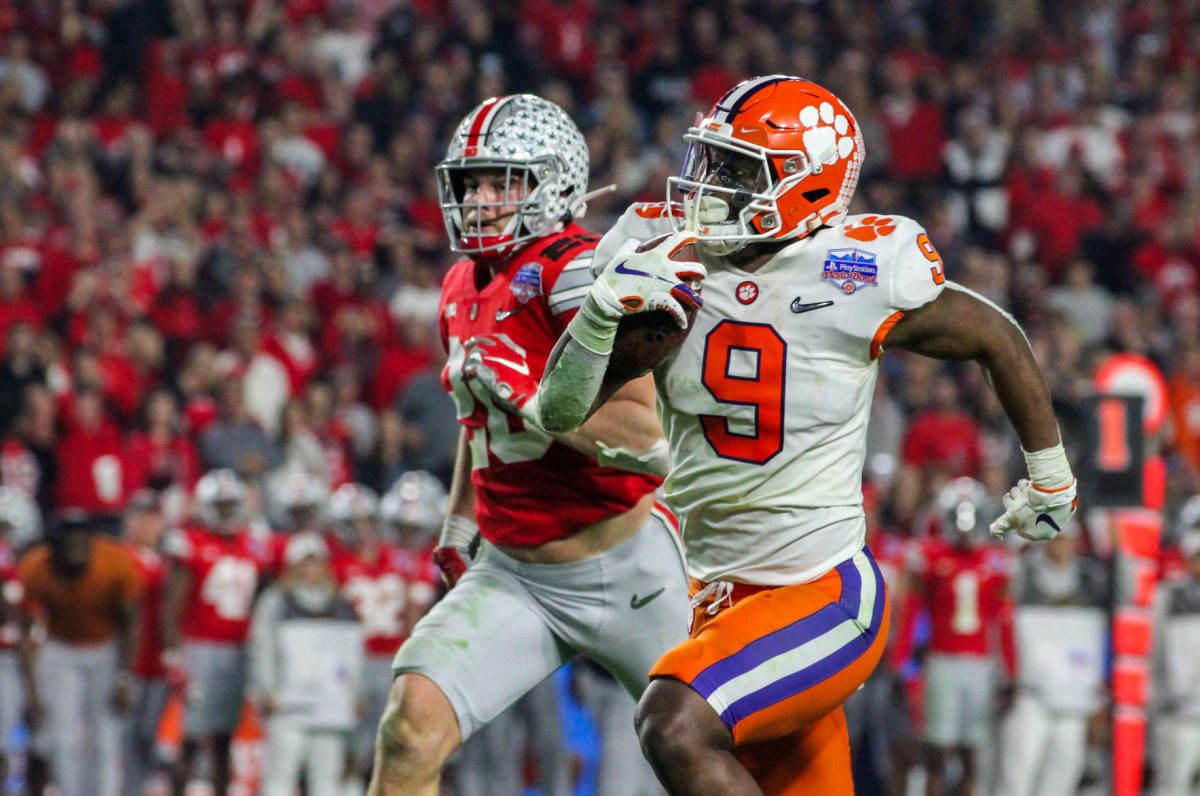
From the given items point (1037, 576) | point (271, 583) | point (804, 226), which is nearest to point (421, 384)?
point (271, 583)

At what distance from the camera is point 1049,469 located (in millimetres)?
3830

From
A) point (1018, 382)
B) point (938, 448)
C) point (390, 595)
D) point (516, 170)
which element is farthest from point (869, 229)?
→ point (938, 448)

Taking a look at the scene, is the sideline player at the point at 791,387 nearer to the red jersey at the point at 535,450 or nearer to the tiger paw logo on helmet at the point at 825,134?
the tiger paw logo on helmet at the point at 825,134

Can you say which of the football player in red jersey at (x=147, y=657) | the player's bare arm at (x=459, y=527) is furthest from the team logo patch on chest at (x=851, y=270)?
the football player in red jersey at (x=147, y=657)

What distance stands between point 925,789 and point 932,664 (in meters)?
0.75

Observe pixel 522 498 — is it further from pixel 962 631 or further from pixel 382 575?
pixel 962 631

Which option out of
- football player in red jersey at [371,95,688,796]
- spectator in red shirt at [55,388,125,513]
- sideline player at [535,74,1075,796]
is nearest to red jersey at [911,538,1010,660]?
spectator in red shirt at [55,388,125,513]

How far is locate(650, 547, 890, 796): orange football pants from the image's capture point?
11.5 feet

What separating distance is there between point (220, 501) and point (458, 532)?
5378 mm

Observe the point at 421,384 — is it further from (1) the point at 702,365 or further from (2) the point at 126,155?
(1) the point at 702,365

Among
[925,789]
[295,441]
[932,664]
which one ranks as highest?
[295,441]

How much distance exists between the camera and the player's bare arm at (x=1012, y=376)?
3.73 m

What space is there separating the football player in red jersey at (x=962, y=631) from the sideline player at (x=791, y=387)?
6296 mm

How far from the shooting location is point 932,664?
10055 millimetres
